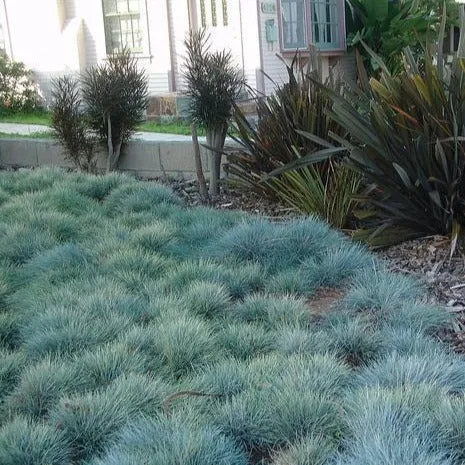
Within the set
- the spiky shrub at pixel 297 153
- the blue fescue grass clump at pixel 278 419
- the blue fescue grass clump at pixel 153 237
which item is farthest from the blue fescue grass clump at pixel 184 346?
the spiky shrub at pixel 297 153

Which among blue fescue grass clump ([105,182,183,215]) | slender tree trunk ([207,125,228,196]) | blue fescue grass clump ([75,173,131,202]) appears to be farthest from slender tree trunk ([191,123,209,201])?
blue fescue grass clump ([75,173,131,202])

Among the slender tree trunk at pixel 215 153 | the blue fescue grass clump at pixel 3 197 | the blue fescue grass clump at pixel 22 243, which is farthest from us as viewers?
the slender tree trunk at pixel 215 153

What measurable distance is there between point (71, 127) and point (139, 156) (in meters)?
0.82

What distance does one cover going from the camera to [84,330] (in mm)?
3611

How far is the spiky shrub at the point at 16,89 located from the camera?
1411 centimetres

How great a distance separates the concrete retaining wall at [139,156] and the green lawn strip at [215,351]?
6.86ft

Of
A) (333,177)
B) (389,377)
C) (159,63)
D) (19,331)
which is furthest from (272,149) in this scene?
(159,63)

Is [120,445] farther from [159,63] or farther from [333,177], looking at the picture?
[159,63]

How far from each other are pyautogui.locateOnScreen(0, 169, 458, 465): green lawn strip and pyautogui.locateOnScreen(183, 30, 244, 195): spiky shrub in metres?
1.45

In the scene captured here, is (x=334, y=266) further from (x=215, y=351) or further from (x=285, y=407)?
(x=285, y=407)

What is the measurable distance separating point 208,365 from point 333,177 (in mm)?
2845

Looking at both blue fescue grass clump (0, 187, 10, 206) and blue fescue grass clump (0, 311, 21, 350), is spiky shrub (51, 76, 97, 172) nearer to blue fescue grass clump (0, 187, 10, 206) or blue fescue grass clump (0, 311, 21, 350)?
blue fescue grass clump (0, 187, 10, 206)

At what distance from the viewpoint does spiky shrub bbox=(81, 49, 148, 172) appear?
25.1 feet

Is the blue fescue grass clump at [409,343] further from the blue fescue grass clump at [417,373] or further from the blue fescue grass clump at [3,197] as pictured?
the blue fescue grass clump at [3,197]
